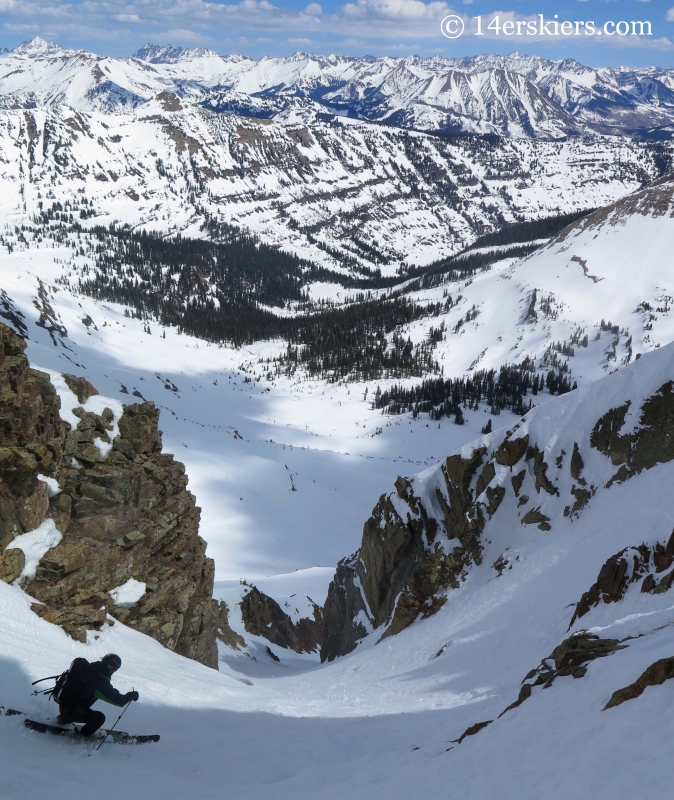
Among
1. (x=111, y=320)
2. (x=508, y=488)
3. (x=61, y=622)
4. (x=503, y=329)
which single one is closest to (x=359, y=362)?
(x=503, y=329)

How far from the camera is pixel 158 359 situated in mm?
151750

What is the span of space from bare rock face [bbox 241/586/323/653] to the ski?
3157cm

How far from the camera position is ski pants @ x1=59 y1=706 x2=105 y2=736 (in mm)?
9086

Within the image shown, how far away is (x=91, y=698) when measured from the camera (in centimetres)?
904

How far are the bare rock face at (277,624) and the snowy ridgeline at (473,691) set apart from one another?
51.6 feet

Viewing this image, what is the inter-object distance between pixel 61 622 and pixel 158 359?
144495mm

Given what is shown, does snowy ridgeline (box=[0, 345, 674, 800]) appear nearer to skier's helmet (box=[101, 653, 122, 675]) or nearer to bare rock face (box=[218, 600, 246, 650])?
skier's helmet (box=[101, 653, 122, 675])

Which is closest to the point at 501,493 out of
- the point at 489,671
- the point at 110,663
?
the point at 489,671

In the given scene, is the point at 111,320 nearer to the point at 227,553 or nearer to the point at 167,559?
the point at 227,553

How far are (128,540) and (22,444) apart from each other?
594 cm

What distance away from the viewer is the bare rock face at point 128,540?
731 inches

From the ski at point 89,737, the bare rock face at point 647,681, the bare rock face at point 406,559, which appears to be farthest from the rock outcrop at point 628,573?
the ski at point 89,737

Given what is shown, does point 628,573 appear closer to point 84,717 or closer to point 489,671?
point 489,671

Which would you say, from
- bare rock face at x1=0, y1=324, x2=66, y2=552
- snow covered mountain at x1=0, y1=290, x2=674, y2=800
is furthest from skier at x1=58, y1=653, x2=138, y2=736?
bare rock face at x1=0, y1=324, x2=66, y2=552
